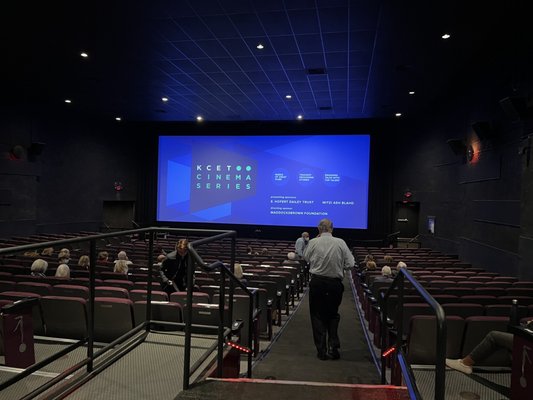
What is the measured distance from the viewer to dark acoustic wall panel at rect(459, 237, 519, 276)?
8773 mm

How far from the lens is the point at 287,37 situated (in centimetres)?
830

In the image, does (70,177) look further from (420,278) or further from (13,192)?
(420,278)

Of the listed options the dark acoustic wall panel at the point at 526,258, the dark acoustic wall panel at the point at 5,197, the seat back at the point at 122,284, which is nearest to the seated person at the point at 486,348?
the seat back at the point at 122,284

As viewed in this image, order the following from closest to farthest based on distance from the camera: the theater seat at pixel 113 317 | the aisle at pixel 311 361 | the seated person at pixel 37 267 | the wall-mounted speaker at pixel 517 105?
the theater seat at pixel 113 317 → the aisle at pixel 311 361 → the seated person at pixel 37 267 → the wall-mounted speaker at pixel 517 105

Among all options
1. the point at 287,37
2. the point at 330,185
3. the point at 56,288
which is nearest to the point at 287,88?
the point at 287,37

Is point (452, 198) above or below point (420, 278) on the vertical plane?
above

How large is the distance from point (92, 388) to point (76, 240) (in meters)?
0.86

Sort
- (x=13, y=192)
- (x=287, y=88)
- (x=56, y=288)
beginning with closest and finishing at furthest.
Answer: (x=56, y=288)
(x=287, y=88)
(x=13, y=192)

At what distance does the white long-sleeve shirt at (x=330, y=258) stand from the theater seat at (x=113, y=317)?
201 cm

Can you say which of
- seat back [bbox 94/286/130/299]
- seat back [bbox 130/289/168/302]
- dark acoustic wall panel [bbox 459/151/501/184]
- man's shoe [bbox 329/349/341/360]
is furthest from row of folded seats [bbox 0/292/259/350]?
dark acoustic wall panel [bbox 459/151/501/184]

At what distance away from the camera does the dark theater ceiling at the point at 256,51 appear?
723 cm

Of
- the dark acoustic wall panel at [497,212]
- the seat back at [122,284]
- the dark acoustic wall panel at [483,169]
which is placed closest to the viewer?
the seat back at [122,284]

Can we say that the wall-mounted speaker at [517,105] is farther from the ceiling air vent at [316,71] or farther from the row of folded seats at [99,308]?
the row of folded seats at [99,308]

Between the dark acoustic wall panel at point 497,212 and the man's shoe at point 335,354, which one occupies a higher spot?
the dark acoustic wall panel at point 497,212
